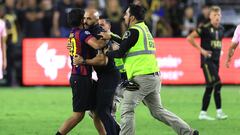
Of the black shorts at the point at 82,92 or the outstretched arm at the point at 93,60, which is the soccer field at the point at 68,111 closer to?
the black shorts at the point at 82,92

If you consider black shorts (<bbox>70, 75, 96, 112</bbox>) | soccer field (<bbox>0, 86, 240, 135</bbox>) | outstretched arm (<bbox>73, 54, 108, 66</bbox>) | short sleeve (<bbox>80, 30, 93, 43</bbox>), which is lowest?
soccer field (<bbox>0, 86, 240, 135</bbox>)

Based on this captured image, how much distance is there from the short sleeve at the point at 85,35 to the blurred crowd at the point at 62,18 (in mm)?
13147

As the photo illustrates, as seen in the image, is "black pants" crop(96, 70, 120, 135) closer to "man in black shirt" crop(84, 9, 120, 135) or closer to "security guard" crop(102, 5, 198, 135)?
"man in black shirt" crop(84, 9, 120, 135)

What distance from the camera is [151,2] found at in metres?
28.6

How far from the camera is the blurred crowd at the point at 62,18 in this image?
1018 inches

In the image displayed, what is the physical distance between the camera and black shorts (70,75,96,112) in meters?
12.4

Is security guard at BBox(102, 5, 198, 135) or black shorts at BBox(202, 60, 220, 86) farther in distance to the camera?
black shorts at BBox(202, 60, 220, 86)

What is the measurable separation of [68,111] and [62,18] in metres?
9.02

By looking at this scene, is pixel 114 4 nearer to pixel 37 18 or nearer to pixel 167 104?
pixel 37 18

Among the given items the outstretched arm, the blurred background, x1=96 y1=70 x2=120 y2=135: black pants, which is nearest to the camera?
the outstretched arm

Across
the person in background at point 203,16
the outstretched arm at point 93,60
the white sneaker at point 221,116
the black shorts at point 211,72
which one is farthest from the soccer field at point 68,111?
the outstretched arm at point 93,60

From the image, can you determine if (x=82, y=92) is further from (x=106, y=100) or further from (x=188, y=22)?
(x=188, y=22)

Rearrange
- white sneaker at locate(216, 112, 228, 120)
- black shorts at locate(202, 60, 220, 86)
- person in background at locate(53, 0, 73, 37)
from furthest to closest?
person in background at locate(53, 0, 73, 37) < black shorts at locate(202, 60, 220, 86) < white sneaker at locate(216, 112, 228, 120)

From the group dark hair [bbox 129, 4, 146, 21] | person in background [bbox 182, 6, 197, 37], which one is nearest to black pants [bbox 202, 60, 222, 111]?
dark hair [bbox 129, 4, 146, 21]
